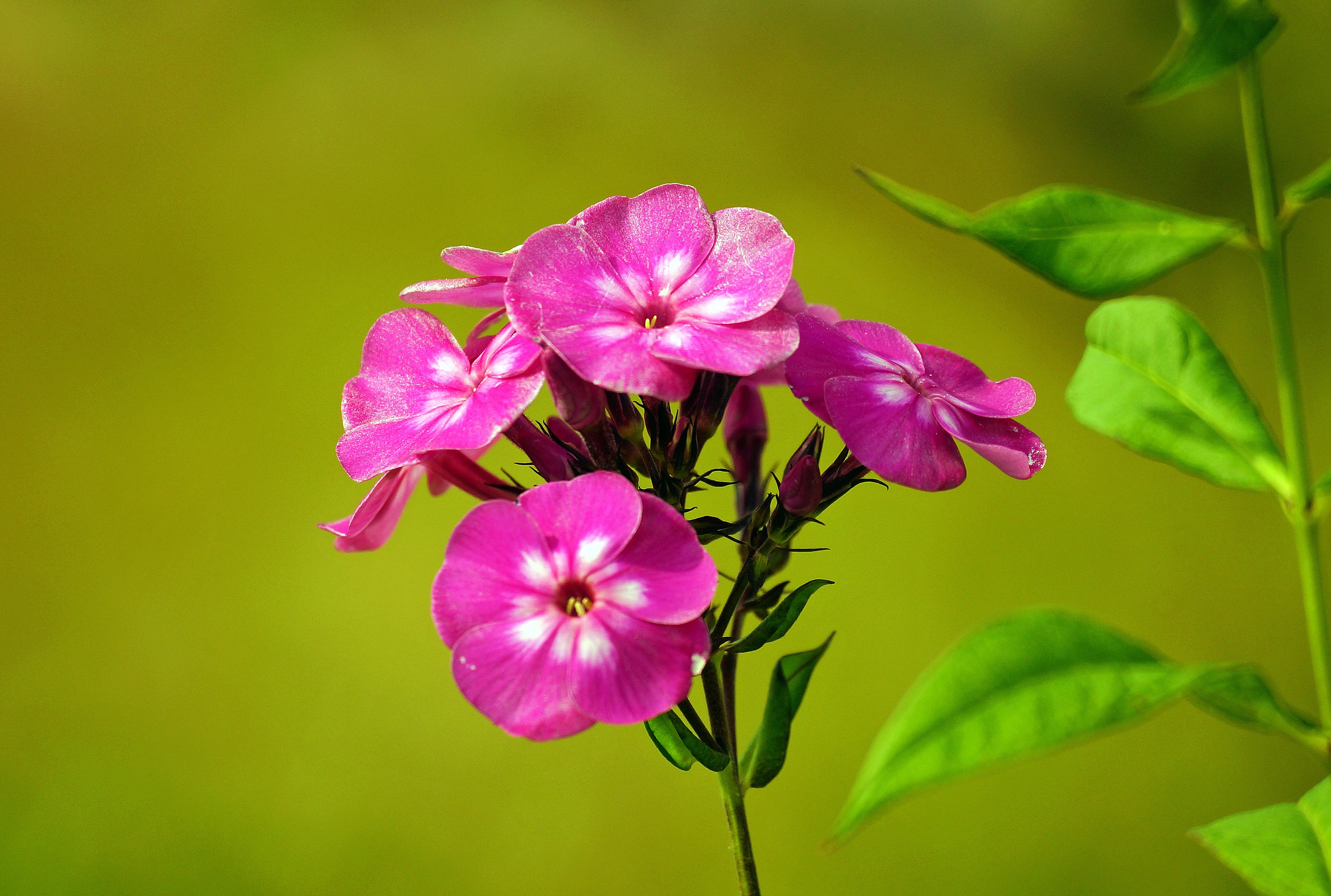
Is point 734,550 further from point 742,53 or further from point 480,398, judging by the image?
point 480,398

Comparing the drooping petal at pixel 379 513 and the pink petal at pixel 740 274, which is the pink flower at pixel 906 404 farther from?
the drooping petal at pixel 379 513

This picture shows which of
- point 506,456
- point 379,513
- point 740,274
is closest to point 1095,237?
point 740,274

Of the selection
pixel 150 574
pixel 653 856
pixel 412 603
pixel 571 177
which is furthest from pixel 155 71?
pixel 653 856

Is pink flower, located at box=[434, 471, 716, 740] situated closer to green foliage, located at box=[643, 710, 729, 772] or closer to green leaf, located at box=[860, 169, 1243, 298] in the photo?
green foliage, located at box=[643, 710, 729, 772]

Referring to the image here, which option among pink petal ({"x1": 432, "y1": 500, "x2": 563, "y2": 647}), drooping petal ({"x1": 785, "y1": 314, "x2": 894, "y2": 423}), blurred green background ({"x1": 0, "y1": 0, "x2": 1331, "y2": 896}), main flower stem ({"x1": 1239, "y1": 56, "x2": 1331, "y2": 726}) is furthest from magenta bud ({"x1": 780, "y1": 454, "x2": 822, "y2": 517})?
blurred green background ({"x1": 0, "y1": 0, "x2": 1331, "y2": 896})

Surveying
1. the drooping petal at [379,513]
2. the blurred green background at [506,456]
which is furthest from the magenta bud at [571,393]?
the blurred green background at [506,456]
